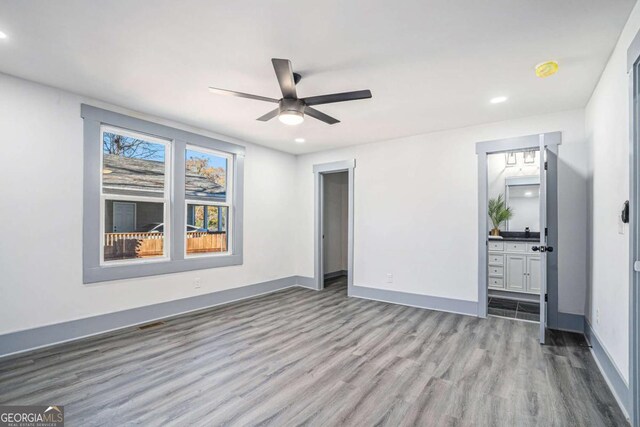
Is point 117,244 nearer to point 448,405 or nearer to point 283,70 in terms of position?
point 283,70

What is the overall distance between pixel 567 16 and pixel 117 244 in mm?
4686

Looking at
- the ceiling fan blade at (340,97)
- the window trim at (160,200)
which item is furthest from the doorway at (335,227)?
the ceiling fan blade at (340,97)

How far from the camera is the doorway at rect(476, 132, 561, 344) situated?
11.2 feet

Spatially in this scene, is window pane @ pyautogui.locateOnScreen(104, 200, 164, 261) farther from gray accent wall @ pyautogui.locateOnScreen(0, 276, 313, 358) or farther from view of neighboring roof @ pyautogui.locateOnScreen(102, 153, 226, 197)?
gray accent wall @ pyautogui.locateOnScreen(0, 276, 313, 358)

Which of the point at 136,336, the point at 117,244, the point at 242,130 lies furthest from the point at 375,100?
the point at 136,336

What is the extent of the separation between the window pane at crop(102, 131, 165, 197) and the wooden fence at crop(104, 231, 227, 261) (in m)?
0.55

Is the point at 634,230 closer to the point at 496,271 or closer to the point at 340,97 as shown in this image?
the point at 340,97

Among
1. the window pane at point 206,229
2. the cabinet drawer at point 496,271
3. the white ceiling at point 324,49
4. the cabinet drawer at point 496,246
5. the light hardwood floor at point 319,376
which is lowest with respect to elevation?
the light hardwood floor at point 319,376

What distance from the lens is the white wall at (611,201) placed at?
2.00 m

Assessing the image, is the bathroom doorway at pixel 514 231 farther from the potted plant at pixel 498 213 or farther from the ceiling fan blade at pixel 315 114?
the ceiling fan blade at pixel 315 114

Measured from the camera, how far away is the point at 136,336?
10.5ft

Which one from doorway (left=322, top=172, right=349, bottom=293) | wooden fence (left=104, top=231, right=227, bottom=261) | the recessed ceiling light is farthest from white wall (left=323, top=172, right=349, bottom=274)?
the recessed ceiling light

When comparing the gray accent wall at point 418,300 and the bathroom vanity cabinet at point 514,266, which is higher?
the bathroom vanity cabinet at point 514,266

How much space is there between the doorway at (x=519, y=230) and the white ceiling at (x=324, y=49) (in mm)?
659
